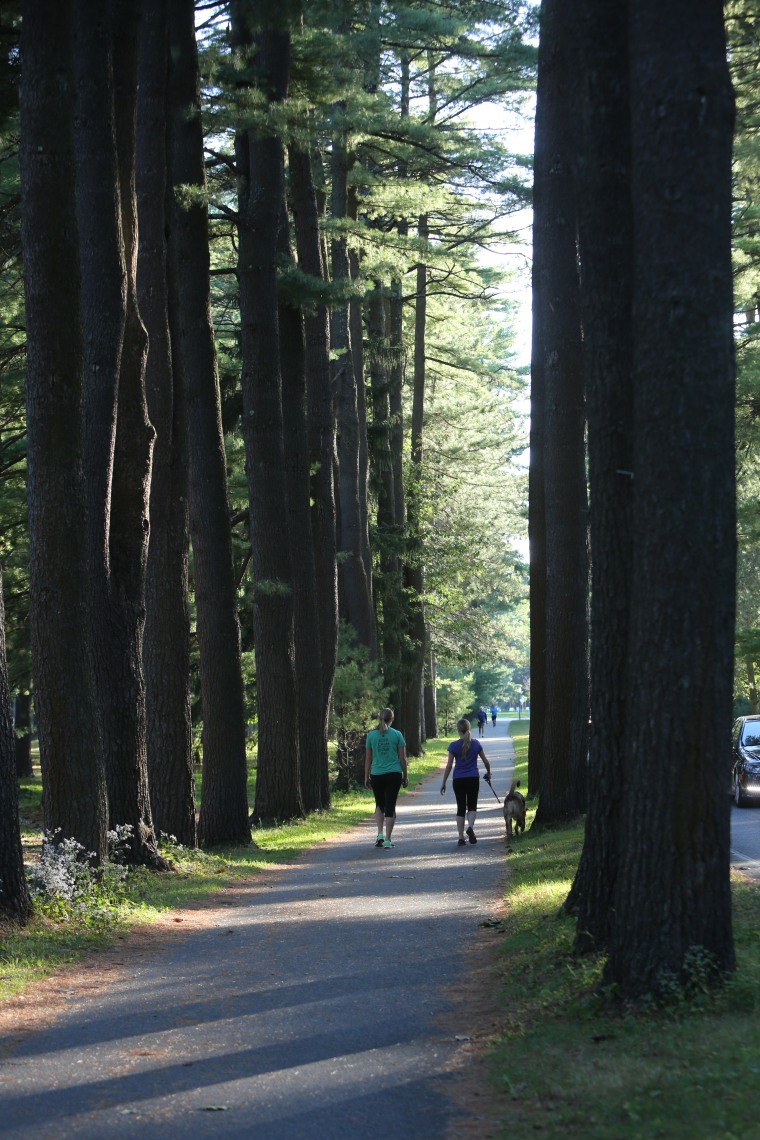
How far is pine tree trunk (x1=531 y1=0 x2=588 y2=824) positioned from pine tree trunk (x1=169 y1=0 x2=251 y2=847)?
4584 mm

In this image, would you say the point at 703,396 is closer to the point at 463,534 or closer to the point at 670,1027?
the point at 670,1027

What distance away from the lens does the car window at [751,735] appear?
26984 millimetres

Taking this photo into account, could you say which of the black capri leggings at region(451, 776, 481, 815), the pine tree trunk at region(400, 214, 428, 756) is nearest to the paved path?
the black capri leggings at region(451, 776, 481, 815)

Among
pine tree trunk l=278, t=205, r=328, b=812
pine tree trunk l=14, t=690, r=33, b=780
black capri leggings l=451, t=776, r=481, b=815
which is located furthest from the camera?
pine tree trunk l=14, t=690, r=33, b=780

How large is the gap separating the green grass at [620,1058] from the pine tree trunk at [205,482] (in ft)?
33.0

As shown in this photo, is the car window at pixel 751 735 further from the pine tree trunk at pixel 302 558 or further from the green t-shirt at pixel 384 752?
the green t-shirt at pixel 384 752

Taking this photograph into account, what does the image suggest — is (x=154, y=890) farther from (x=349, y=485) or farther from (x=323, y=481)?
(x=349, y=485)

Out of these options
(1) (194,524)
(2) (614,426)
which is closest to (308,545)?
(1) (194,524)

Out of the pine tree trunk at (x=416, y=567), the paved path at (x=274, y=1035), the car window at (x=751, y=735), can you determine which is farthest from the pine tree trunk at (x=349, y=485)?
the paved path at (x=274, y=1035)

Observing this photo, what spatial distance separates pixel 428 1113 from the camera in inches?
235

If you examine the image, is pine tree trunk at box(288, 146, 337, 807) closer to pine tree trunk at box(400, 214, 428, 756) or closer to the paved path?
pine tree trunk at box(400, 214, 428, 756)

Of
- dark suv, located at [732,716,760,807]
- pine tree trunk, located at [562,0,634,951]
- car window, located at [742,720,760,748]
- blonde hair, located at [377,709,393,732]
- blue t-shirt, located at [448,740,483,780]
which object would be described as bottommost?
dark suv, located at [732,716,760,807]

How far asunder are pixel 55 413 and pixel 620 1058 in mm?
7846

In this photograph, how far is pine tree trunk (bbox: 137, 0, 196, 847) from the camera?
53.3 ft
